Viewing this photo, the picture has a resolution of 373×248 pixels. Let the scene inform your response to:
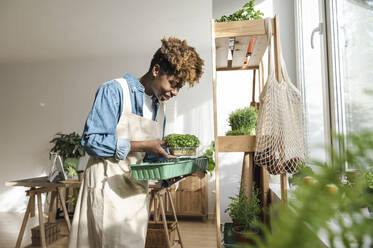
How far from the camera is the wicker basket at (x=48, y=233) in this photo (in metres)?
3.28

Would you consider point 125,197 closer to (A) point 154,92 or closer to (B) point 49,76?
(A) point 154,92

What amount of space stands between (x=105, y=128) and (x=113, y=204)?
0.33 metres

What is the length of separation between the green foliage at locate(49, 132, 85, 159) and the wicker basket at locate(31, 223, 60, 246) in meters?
1.43

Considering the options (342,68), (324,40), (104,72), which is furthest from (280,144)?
(104,72)

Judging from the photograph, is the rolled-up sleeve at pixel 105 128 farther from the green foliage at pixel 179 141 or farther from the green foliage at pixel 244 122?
the green foliage at pixel 244 122

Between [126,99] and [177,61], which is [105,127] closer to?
[126,99]

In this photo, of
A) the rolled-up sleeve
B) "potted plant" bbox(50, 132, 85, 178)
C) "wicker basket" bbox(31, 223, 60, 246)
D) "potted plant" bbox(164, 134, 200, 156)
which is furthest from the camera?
"potted plant" bbox(50, 132, 85, 178)

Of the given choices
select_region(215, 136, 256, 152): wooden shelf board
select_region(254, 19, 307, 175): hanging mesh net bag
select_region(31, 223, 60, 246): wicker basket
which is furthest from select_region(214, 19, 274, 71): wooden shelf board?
select_region(31, 223, 60, 246): wicker basket

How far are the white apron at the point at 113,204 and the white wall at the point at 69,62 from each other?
103 inches

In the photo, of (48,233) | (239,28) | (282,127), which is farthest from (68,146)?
(282,127)

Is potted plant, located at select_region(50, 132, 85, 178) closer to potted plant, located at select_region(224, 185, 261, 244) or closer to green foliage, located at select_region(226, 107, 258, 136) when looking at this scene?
potted plant, located at select_region(224, 185, 261, 244)

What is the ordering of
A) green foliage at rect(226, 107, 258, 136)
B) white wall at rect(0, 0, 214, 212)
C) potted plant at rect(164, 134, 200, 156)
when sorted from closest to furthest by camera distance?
1. potted plant at rect(164, 134, 200, 156)
2. green foliage at rect(226, 107, 258, 136)
3. white wall at rect(0, 0, 214, 212)

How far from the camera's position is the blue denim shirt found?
3.60 ft

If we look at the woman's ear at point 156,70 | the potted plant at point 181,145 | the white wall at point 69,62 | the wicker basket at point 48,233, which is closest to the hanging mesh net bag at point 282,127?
the potted plant at point 181,145
